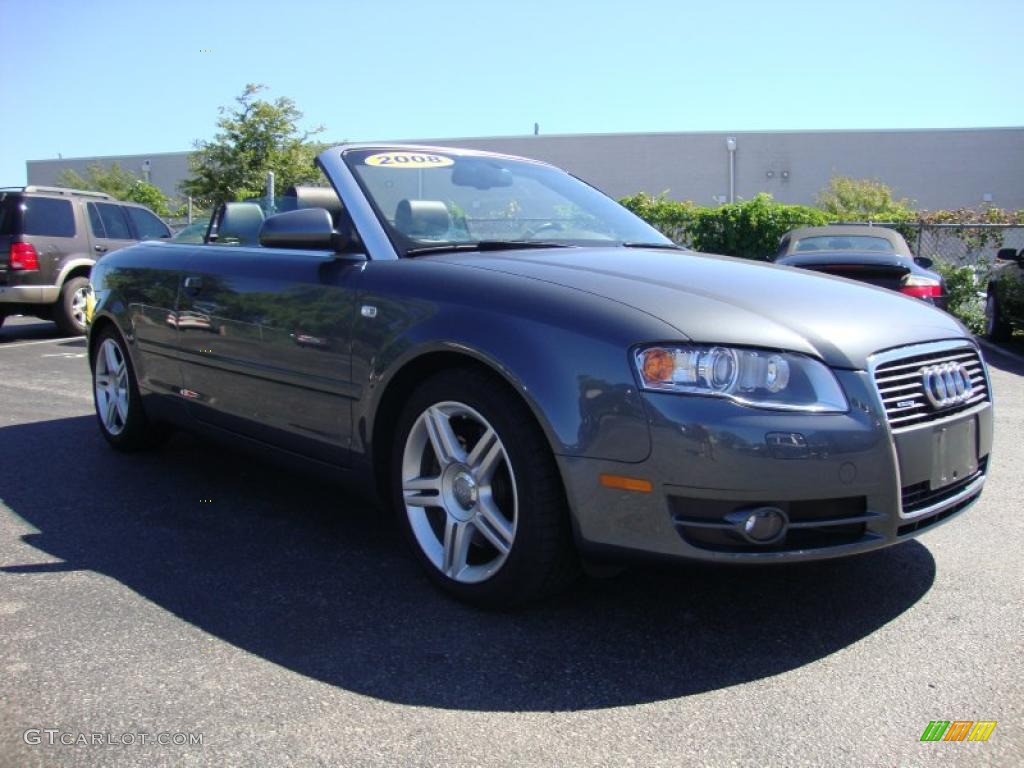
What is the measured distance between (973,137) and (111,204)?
38.9 metres

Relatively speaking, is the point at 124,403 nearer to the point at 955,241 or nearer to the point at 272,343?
the point at 272,343

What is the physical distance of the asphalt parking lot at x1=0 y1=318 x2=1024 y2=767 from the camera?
91.7 inches

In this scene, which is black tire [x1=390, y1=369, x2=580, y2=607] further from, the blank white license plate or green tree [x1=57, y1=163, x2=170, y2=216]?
green tree [x1=57, y1=163, x2=170, y2=216]

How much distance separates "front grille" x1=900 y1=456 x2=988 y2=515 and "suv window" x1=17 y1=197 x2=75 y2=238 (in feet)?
38.4

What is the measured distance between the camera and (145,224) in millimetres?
13594

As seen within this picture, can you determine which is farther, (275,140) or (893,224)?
(275,140)

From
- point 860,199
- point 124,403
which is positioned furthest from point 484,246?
point 860,199

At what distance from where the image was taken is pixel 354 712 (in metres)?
2.48

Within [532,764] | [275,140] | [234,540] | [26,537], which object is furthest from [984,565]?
[275,140]

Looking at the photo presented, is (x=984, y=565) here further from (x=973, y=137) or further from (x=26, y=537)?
(x=973, y=137)

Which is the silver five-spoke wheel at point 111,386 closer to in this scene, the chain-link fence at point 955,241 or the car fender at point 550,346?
the car fender at point 550,346

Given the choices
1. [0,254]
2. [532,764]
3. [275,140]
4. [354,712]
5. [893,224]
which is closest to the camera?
[532,764]

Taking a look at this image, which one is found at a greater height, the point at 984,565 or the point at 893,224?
the point at 893,224

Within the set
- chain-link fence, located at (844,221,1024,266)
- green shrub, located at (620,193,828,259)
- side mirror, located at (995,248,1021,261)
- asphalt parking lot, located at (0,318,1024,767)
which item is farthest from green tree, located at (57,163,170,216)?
asphalt parking lot, located at (0,318,1024,767)
